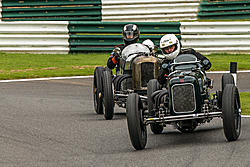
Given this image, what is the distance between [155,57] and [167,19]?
A: 35.7ft

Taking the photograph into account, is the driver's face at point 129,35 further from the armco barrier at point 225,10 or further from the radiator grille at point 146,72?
the armco barrier at point 225,10

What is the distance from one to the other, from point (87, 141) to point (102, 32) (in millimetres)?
10875

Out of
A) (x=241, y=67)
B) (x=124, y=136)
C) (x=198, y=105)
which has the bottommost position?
(x=241, y=67)

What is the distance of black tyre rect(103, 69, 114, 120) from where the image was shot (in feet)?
35.0

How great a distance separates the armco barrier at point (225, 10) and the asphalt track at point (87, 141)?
10.1m

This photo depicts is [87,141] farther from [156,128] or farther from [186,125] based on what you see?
[186,125]

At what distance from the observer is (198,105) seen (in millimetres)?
8211

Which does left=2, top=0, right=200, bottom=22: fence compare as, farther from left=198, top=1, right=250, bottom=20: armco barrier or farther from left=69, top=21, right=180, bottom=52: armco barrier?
left=69, top=21, right=180, bottom=52: armco barrier

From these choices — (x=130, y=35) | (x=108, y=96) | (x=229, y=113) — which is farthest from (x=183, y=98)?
(x=130, y=35)

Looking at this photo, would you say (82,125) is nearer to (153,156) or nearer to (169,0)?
(153,156)

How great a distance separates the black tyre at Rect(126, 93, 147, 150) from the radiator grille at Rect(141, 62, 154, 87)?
3.19 meters

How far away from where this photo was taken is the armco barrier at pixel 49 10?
21.7 meters

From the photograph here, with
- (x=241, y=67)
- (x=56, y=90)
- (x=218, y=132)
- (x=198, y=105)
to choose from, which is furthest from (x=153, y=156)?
(x=241, y=67)

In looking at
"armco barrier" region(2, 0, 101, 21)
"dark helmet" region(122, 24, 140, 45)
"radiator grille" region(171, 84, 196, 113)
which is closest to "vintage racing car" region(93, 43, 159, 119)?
"dark helmet" region(122, 24, 140, 45)
